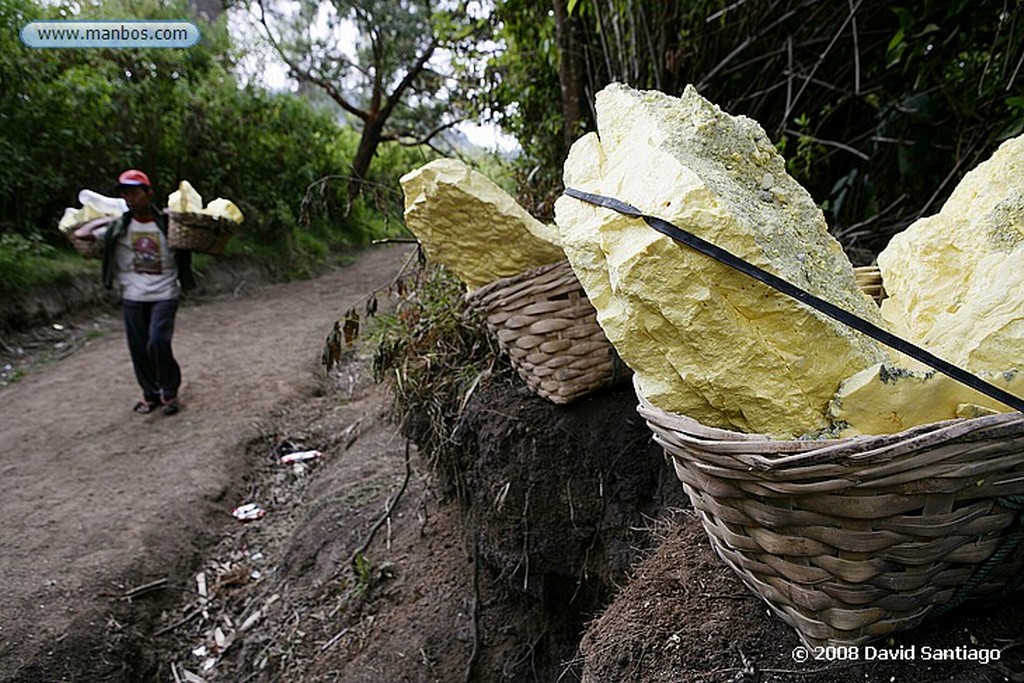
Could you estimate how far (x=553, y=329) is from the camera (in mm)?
1614

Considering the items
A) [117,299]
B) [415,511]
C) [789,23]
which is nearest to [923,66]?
[789,23]

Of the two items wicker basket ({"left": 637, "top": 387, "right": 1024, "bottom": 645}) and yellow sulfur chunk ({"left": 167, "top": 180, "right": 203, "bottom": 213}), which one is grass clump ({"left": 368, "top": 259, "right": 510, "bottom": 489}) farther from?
yellow sulfur chunk ({"left": 167, "top": 180, "right": 203, "bottom": 213})

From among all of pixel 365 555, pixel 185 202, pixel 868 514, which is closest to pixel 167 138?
pixel 185 202

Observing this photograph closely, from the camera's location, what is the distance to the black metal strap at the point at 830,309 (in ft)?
2.36

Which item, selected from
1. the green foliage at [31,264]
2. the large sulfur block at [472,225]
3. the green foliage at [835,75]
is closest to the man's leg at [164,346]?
the green foliage at [31,264]

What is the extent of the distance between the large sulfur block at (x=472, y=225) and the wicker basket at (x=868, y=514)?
0.85 m

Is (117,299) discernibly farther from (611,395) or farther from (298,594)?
(611,395)

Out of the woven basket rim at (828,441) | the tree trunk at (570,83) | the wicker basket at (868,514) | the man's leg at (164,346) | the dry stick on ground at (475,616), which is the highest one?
the tree trunk at (570,83)

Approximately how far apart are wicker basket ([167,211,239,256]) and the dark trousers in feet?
1.44

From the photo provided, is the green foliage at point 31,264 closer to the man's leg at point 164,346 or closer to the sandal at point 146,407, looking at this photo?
the sandal at point 146,407

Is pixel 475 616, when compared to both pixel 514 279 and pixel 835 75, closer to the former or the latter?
pixel 514 279

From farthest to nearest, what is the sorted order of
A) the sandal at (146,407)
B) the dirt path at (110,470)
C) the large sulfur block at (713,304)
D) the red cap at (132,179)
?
the sandal at (146,407) → the red cap at (132,179) → the dirt path at (110,470) → the large sulfur block at (713,304)

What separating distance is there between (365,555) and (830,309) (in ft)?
7.98

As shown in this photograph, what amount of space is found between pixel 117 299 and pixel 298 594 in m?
4.75
